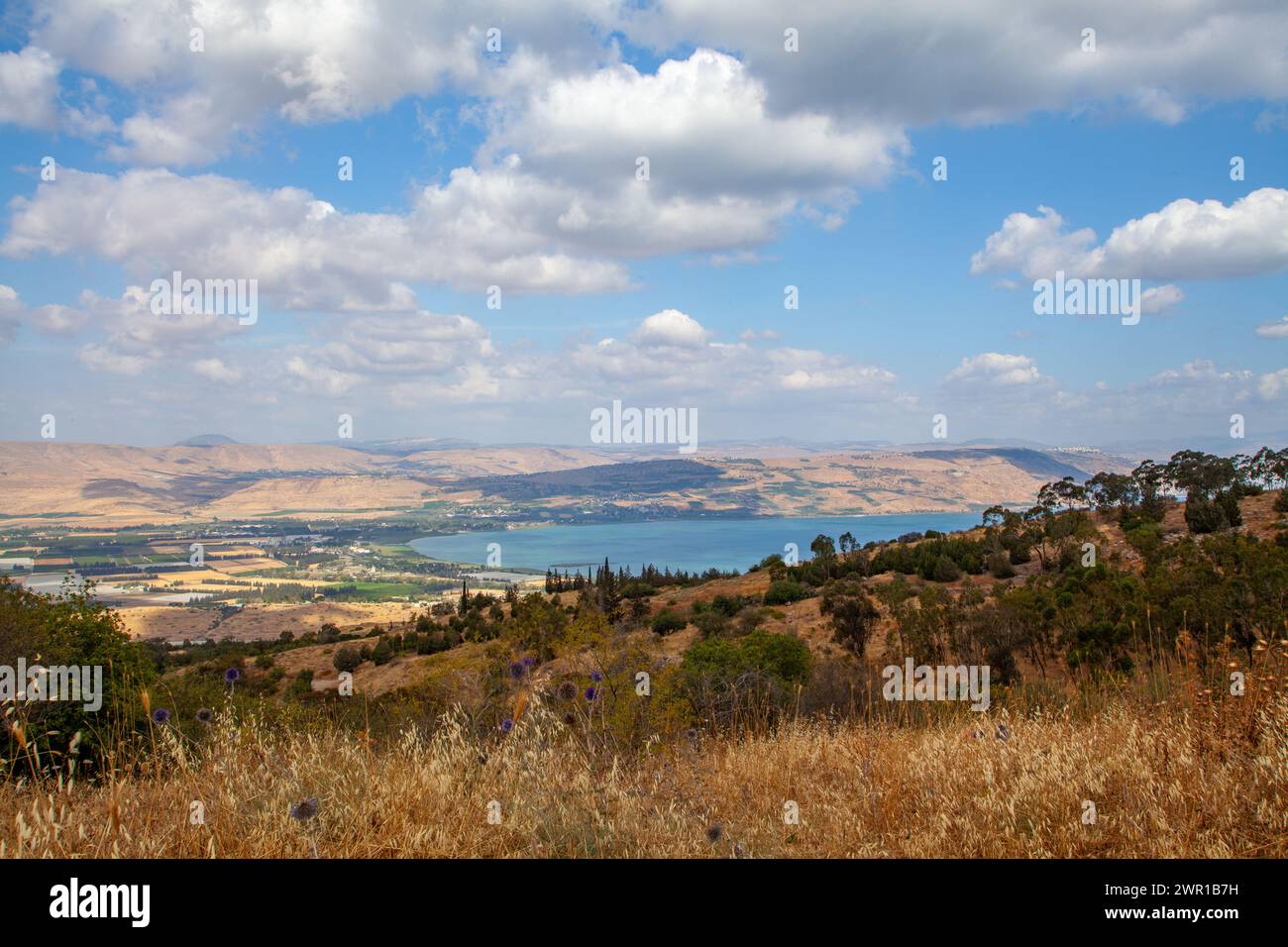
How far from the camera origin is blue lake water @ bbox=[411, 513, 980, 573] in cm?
11919

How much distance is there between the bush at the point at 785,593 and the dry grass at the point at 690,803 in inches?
1142

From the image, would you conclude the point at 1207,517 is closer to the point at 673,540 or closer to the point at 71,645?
the point at 71,645

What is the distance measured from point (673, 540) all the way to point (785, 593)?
11366cm

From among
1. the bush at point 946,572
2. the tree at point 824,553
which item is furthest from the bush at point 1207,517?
the tree at point 824,553

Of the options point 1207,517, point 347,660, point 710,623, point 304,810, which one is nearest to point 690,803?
point 304,810

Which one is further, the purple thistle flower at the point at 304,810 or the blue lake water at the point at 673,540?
the blue lake water at the point at 673,540

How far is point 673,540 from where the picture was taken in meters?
147

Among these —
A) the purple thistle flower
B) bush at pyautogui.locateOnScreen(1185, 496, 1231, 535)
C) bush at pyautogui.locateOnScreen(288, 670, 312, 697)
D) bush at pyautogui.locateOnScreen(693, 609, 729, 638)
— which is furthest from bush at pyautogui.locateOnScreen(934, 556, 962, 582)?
the purple thistle flower

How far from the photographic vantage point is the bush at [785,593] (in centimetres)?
3303

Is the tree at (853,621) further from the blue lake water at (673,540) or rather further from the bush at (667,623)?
the blue lake water at (673,540)

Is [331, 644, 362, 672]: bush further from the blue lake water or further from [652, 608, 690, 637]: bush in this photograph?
the blue lake water
